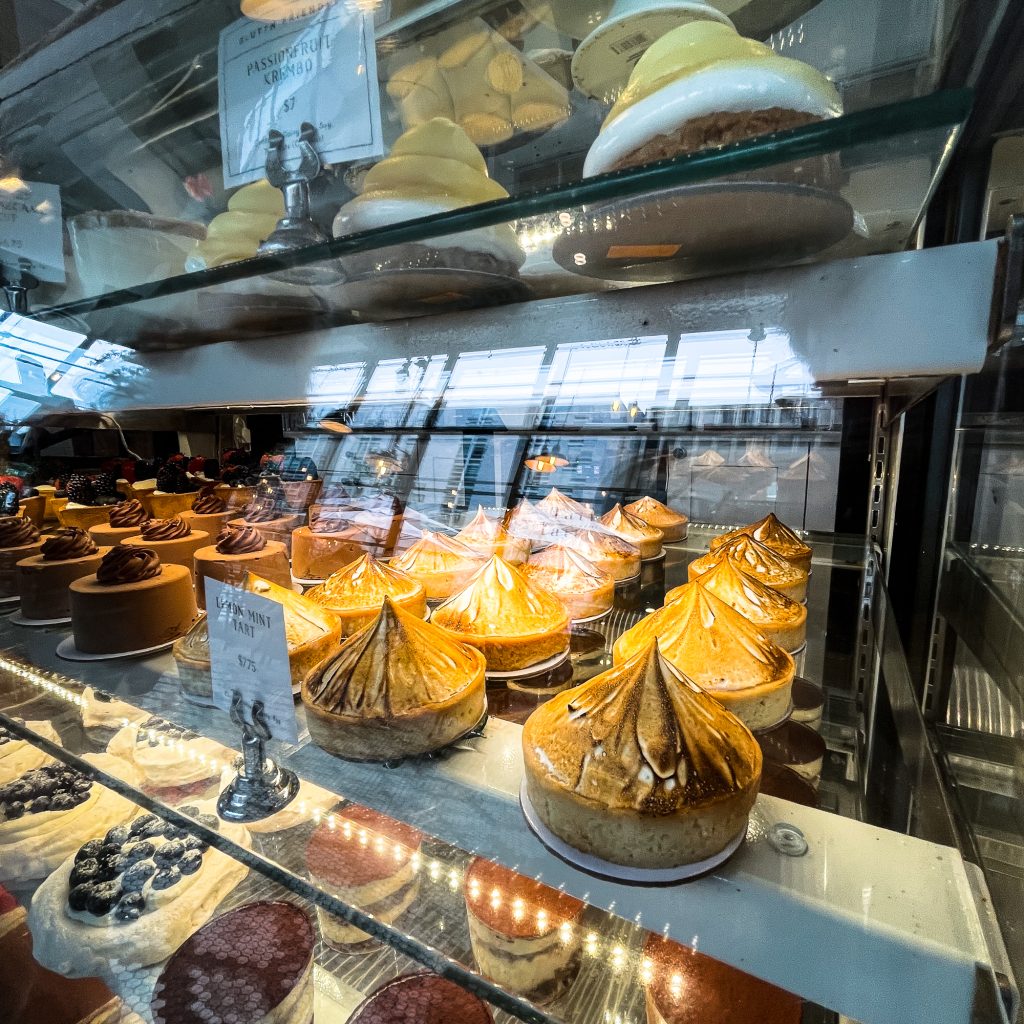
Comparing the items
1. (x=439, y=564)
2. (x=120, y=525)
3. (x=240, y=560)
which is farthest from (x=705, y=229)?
(x=120, y=525)

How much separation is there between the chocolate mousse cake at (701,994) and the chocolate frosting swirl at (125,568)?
1.29 m

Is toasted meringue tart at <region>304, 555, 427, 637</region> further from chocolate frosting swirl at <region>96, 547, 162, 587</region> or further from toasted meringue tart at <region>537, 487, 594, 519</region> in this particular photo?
toasted meringue tart at <region>537, 487, 594, 519</region>

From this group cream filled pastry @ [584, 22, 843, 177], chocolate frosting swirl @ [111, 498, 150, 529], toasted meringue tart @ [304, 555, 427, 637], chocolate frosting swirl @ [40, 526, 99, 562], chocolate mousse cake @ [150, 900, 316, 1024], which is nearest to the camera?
cream filled pastry @ [584, 22, 843, 177]

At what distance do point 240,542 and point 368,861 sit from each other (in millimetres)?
925

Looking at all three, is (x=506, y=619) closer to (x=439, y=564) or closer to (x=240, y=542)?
(x=439, y=564)

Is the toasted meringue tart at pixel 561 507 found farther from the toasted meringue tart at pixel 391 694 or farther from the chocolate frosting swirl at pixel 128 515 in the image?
the chocolate frosting swirl at pixel 128 515

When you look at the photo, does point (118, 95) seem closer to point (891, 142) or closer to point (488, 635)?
point (488, 635)

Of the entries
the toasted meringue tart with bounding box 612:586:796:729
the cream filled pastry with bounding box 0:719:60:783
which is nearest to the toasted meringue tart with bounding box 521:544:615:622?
the toasted meringue tart with bounding box 612:586:796:729

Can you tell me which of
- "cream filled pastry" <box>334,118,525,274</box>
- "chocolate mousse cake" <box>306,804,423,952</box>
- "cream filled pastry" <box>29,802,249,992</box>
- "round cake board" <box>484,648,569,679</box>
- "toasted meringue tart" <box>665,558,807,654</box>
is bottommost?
"cream filled pastry" <box>29,802,249,992</box>

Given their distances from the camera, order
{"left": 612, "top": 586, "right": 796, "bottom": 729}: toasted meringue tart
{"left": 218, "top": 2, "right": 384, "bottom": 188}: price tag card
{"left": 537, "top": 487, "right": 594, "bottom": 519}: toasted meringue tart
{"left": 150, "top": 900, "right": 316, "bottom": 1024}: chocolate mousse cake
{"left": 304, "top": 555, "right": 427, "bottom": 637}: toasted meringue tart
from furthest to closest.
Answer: {"left": 537, "top": 487, "right": 594, "bottom": 519}: toasted meringue tart → {"left": 304, "top": 555, "right": 427, "bottom": 637}: toasted meringue tart → {"left": 150, "top": 900, "right": 316, "bottom": 1024}: chocolate mousse cake → {"left": 612, "top": 586, "right": 796, "bottom": 729}: toasted meringue tart → {"left": 218, "top": 2, "right": 384, "bottom": 188}: price tag card

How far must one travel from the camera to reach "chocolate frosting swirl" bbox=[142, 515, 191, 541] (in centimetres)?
171

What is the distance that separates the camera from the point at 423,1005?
3.31 feet

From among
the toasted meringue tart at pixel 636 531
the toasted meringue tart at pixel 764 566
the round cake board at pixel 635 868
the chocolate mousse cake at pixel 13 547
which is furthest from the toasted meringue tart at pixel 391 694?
the chocolate mousse cake at pixel 13 547

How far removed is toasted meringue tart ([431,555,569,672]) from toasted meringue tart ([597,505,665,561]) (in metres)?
0.69
